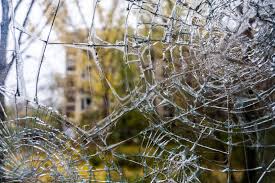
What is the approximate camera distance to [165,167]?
1.49 m

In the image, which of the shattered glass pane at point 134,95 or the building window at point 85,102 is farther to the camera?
the building window at point 85,102

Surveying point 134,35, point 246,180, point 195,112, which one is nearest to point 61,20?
point 134,35

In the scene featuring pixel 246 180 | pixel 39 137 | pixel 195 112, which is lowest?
pixel 246 180

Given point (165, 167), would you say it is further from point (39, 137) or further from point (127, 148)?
point (39, 137)

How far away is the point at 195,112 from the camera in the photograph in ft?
4.78

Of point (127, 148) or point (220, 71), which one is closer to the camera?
point (220, 71)

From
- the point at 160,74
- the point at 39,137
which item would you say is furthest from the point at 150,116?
the point at 39,137

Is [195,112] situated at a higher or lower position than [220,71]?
lower

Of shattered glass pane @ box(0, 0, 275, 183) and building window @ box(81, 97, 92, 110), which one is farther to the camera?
building window @ box(81, 97, 92, 110)

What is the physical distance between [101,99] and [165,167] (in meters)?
0.28

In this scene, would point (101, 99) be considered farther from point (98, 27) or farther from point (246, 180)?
point (246, 180)

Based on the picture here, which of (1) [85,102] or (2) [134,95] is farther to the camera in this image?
(1) [85,102]

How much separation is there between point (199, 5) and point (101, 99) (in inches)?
16.2

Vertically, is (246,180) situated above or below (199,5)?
below
